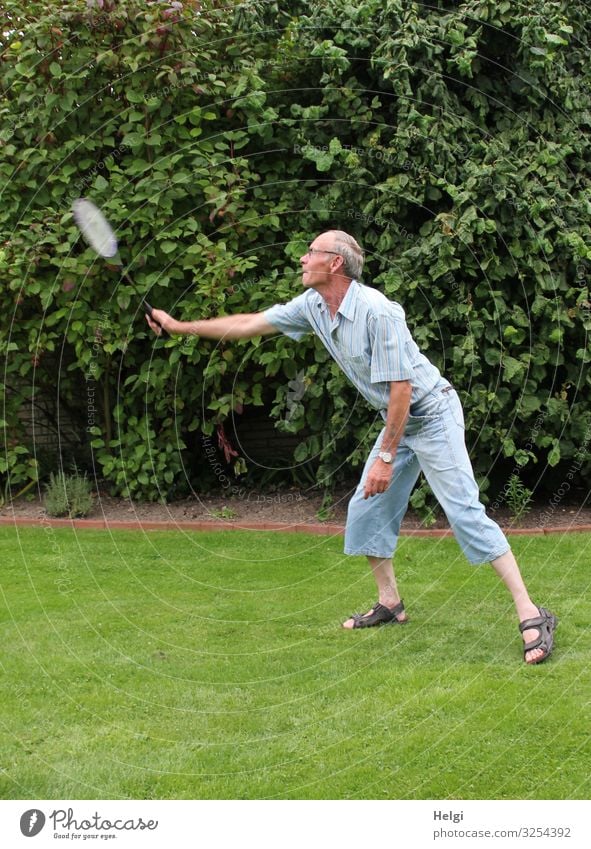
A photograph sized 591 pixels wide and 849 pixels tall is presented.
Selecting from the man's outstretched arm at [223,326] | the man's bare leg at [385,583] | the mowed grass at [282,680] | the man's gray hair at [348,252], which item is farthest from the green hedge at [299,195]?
the man's gray hair at [348,252]

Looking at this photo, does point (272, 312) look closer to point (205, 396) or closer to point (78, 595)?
point (78, 595)

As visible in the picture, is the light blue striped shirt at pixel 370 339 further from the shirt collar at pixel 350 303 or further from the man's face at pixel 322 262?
the man's face at pixel 322 262

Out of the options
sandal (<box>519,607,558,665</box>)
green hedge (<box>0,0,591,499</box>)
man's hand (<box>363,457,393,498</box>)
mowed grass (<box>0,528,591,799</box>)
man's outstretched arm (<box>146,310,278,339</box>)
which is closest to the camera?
mowed grass (<box>0,528,591,799</box>)

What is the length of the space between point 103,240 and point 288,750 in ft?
14.0

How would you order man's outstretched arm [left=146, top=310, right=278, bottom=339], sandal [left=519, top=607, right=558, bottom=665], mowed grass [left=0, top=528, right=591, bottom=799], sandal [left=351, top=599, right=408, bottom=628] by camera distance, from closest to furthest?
mowed grass [left=0, top=528, right=591, bottom=799] < sandal [left=519, top=607, right=558, bottom=665] < man's outstretched arm [left=146, top=310, right=278, bottom=339] < sandal [left=351, top=599, right=408, bottom=628]

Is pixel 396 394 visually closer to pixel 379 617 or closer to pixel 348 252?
pixel 348 252

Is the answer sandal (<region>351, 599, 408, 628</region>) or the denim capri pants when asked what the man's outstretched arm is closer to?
the denim capri pants

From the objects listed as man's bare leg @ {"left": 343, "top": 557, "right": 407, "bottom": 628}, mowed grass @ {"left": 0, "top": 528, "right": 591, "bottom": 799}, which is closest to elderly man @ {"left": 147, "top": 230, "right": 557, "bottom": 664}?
man's bare leg @ {"left": 343, "top": 557, "right": 407, "bottom": 628}

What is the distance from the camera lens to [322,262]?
5359mm

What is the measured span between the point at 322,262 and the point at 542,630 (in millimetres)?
2158

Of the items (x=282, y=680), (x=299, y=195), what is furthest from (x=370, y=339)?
(x=299, y=195)

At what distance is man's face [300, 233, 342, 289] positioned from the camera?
17.5ft

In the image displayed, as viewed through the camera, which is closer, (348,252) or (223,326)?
(348,252)

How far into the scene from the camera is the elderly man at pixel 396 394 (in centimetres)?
525
